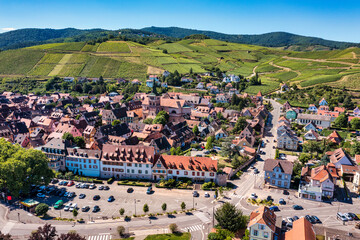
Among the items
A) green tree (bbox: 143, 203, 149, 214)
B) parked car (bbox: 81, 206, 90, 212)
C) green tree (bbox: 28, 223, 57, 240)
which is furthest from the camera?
parked car (bbox: 81, 206, 90, 212)

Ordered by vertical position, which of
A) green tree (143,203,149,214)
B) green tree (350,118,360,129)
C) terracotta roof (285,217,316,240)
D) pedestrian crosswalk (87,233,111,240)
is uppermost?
green tree (350,118,360,129)

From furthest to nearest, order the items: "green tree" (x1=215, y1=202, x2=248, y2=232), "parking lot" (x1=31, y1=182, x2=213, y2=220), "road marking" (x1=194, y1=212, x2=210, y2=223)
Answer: "parking lot" (x1=31, y1=182, x2=213, y2=220) < "road marking" (x1=194, y1=212, x2=210, y2=223) < "green tree" (x1=215, y1=202, x2=248, y2=232)

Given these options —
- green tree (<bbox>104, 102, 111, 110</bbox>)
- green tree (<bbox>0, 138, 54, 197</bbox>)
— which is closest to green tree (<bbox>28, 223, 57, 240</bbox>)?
green tree (<bbox>0, 138, 54, 197</bbox>)

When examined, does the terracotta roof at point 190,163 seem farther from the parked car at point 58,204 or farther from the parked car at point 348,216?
the parked car at point 348,216

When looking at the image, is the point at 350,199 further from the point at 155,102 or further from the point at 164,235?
the point at 155,102

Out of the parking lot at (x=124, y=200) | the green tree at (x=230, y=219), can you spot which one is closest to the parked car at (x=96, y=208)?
the parking lot at (x=124, y=200)

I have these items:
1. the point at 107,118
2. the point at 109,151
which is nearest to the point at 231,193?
the point at 109,151

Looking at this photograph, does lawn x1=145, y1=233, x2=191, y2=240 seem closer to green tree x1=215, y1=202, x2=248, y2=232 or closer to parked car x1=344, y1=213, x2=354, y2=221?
green tree x1=215, y1=202, x2=248, y2=232

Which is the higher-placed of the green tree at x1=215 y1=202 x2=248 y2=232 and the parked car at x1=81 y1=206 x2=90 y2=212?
the green tree at x1=215 y1=202 x2=248 y2=232
